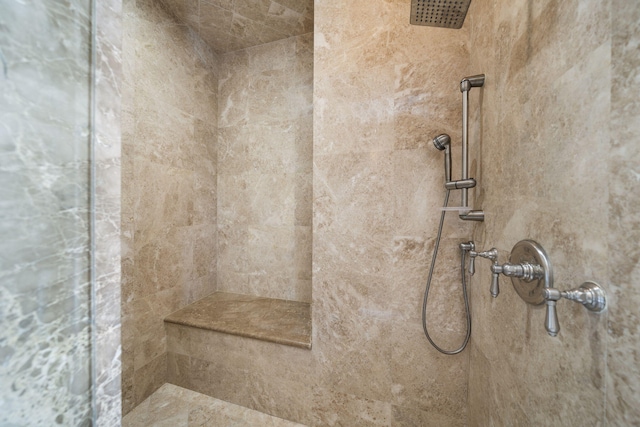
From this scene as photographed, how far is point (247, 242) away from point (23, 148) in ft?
5.59

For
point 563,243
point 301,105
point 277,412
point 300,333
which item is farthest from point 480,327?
point 301,105

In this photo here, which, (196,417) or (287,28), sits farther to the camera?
(287,28)

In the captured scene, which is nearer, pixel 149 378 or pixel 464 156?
pixel 464 156

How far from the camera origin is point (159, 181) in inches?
59.6

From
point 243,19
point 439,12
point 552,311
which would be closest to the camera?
point 552,311

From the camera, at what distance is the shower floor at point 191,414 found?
1286mm

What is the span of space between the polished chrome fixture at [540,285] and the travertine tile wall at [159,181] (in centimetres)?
180

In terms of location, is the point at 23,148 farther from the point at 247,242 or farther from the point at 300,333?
the point at 247,242

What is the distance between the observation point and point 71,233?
374 mm

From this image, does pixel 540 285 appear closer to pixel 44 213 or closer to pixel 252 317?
pixel 44 213

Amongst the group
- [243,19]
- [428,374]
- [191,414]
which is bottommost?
[191,414]

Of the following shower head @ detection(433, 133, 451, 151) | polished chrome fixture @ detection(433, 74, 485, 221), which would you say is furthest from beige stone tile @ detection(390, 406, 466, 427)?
shower head @ detection(433, 133, 451, 151)

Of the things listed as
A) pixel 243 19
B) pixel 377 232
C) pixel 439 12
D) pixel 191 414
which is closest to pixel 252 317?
pixel 191 414

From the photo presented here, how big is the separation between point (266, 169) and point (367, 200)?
106 centimetres
